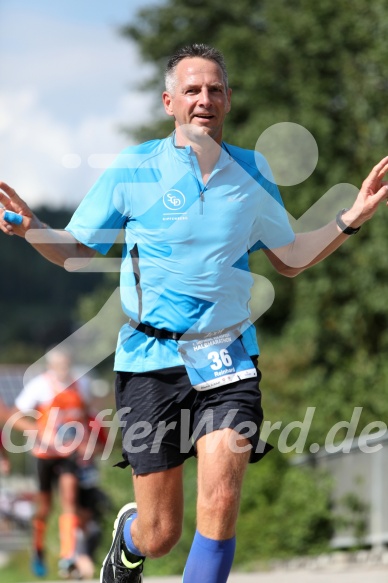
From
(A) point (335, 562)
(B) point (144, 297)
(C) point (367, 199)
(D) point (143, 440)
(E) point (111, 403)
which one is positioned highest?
(C) point (367, 199)

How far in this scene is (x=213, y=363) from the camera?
493 centimetres

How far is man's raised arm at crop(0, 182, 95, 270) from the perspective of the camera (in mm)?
4742

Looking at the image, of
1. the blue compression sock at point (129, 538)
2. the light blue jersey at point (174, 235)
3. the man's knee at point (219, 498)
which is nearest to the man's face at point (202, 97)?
the light blue jersey at point (174, 235)

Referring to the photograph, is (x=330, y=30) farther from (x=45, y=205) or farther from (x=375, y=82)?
(x=45, y=205)

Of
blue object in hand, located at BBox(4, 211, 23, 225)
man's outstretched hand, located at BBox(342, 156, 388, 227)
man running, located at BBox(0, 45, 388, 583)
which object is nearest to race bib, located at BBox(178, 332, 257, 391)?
man running, located at BBox(0, 45, 388, 583)

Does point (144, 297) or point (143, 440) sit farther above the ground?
point (144, 297)

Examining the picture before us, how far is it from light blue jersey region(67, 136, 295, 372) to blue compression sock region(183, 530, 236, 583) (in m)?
0.77

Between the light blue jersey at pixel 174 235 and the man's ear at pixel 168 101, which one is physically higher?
the man's ear at pixel 168 101

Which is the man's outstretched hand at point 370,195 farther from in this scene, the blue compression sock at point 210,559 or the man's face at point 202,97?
the blue compression sock at point 210,559

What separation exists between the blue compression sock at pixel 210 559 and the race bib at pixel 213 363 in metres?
0.63

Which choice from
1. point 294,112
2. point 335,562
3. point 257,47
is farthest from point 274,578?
point 257,47

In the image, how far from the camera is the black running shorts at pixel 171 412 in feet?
16.2

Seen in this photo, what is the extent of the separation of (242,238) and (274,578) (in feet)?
13.6

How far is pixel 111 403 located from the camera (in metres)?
29.7
